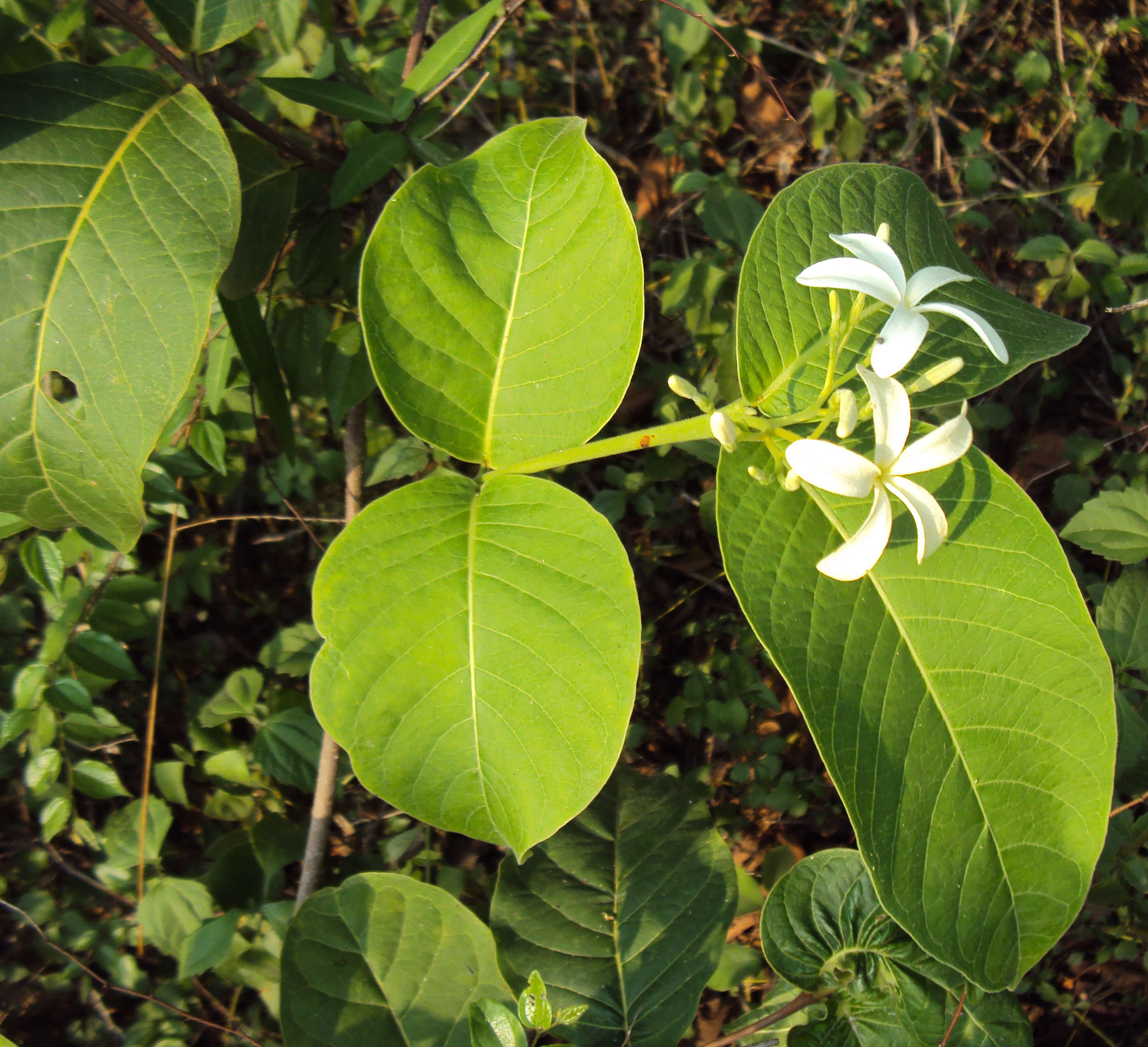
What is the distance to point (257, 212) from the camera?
6.35 ft

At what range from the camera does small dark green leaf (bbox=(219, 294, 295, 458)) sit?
203 cm

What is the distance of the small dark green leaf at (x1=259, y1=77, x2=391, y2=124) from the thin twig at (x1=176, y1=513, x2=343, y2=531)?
0.98 meters

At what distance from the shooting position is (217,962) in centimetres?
215

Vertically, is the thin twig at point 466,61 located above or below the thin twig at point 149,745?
above

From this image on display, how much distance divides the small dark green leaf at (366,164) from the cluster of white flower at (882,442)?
101 centimetres

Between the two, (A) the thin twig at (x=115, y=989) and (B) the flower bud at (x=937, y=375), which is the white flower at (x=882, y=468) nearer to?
(B) the flower bud at (x=937, y=375)

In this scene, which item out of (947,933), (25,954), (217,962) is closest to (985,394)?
(947,933)

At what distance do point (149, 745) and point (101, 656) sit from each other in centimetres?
38

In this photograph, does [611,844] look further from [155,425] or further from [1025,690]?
[155,425]

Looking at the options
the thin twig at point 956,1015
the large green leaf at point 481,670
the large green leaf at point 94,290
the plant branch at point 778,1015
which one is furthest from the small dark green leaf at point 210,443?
the thin twig at point 956,1015

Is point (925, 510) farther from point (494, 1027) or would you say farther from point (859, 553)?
point (494, 1027)

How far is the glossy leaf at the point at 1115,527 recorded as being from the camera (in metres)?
2.12

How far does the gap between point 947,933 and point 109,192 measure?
6.38ft

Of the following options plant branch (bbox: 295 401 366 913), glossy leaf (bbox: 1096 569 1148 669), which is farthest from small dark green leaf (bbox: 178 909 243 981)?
glossy leaf (bbox: 1096 569 1148 669)
